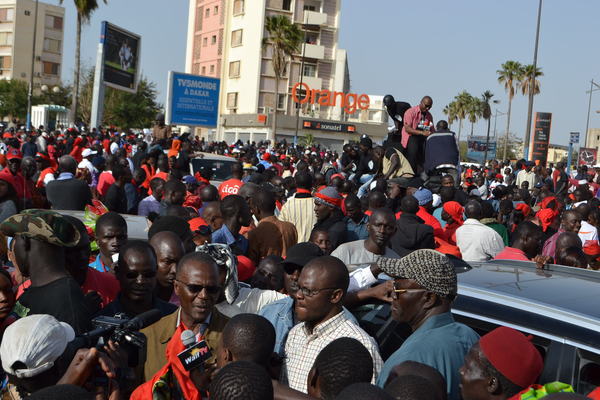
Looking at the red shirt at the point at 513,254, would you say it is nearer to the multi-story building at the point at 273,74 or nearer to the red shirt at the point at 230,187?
the red shirt at the point at 230,187

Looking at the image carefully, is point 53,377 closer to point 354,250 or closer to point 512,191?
point 354,250

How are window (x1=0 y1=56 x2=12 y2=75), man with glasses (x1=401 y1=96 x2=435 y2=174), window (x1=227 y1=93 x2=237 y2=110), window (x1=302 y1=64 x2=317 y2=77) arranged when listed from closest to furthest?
man with glasses (x1=401 y1=96 x2=435 y2=174) < window (x1=302 y1=64 x2=317 y2=77) < window (x1=227 y1=93 x2=237 y2=110) < window (x1=0 y1=56 x2=12 y2=75)

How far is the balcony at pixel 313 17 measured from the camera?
6117 centimetres

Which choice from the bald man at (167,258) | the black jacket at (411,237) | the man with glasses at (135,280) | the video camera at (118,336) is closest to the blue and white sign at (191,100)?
the black jacket at (411,237)

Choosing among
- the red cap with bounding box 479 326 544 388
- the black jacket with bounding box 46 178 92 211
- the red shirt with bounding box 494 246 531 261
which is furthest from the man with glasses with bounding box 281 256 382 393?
the black jacket with bounding box 46 178 92 211

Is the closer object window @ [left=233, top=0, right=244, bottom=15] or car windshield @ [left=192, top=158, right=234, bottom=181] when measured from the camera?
car windshield @ [left=192, top=158, right=234, bottom=181]

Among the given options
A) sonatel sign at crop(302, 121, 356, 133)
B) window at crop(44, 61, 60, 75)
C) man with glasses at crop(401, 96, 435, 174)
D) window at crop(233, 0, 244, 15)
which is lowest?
man with glasses at crop(401, 96, 435, 174)

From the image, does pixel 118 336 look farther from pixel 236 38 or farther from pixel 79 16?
pixel 236 38

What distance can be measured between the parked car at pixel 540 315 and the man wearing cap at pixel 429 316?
0.21m

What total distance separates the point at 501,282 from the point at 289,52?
51.0m

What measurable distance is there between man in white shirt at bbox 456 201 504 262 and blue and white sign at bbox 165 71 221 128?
2083 centimetres

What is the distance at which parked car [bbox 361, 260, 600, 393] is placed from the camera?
326 centimetres

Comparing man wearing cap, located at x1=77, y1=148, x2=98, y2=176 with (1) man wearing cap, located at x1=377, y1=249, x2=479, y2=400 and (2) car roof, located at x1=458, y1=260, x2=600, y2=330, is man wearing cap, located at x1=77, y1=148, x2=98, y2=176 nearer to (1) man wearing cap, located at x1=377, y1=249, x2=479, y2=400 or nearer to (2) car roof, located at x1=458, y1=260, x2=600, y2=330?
(2) car roof, located at x1=458, y1=260, x2=600, y2=330

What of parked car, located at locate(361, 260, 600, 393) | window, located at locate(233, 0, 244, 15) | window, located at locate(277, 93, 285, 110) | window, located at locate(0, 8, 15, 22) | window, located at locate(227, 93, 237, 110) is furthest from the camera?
window, located at locate(0, 8, 15, 22)
